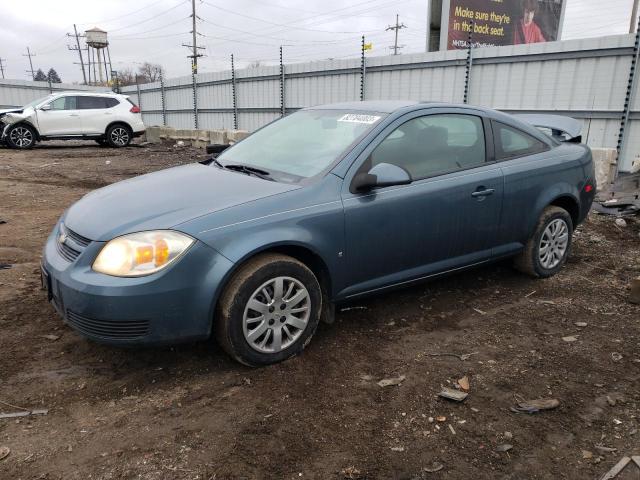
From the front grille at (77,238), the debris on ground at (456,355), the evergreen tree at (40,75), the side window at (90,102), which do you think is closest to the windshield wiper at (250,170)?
the front grille at (77,238)

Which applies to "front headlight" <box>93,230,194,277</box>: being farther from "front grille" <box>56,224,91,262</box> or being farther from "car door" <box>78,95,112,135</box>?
"car door" <box>78,95,112,135</box>

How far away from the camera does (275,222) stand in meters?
2.91

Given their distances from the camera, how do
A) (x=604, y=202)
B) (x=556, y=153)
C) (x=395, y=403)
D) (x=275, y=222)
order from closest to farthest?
(x=395, y=403) → (x=275, y=222) → (x=556, y=153) → (x=604, y=202)

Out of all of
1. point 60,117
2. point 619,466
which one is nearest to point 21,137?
point 60,117

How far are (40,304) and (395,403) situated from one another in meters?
2.85

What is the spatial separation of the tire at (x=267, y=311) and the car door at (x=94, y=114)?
50.6 ft

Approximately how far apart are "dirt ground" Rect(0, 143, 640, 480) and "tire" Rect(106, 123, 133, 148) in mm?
13488

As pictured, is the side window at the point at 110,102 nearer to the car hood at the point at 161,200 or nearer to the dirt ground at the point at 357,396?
the dirt ground at the point at 357,396

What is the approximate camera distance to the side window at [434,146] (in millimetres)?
3512

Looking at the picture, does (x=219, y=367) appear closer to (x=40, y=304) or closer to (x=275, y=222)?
(x=275, y=222)

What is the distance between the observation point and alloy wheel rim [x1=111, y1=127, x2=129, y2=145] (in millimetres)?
16692

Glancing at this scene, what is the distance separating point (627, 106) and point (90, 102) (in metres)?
14.7

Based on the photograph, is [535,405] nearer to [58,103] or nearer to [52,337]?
[52,337]

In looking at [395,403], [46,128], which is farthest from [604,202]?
[46,128]
